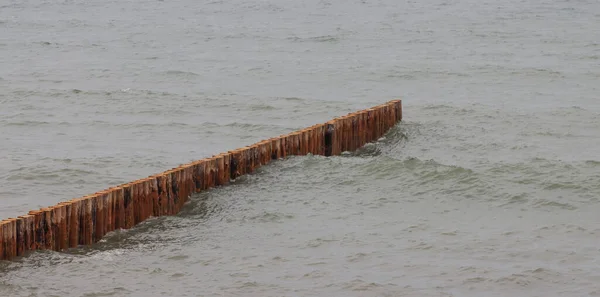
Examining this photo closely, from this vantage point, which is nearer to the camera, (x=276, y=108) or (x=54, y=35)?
(x=276, y=108)

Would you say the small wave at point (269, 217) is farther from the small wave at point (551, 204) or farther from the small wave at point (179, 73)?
the small wave at point (179, 73)

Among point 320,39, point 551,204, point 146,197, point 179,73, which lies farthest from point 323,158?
point 320,39

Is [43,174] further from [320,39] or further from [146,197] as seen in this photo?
[320,39]

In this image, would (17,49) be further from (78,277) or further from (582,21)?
(78,277)

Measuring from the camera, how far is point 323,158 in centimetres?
1756

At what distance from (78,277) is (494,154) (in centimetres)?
1072

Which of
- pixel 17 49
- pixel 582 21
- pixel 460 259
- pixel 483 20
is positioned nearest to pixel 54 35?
pixel 17 49

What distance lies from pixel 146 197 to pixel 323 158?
4796 mm

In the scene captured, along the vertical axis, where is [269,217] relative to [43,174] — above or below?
below

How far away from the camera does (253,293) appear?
11258 mm

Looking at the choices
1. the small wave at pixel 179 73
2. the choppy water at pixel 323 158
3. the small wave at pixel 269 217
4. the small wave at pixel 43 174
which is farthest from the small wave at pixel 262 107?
the small wave at pixel 269 217

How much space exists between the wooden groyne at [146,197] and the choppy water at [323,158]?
207 millimetres

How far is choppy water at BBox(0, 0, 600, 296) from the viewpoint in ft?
39.1

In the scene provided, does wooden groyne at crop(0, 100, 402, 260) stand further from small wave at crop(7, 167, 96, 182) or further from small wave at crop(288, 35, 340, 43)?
small wave at crop(288, 35, 340, 43)
